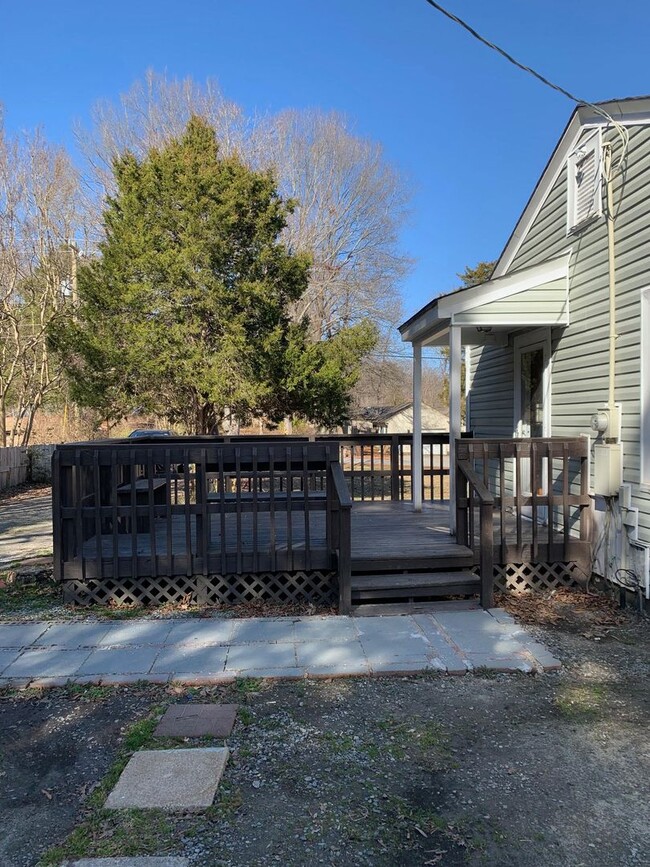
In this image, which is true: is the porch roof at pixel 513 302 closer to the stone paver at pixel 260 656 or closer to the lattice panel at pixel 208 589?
Result: the lattice panel at pixel 208 589

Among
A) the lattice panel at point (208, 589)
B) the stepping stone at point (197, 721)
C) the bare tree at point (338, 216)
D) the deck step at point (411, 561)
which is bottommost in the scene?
the stepping stone at point (197, 721)

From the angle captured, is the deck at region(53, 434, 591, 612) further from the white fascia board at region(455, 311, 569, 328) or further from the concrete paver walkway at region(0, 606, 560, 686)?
the white fascia board at region(455, 311, 569, 328)

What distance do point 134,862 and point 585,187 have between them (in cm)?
636

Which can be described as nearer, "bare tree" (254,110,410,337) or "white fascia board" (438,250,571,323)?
"white fascia board" (438,250,571,323)

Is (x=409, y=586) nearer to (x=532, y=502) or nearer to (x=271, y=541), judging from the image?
(x=271, y=541)

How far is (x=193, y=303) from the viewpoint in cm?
1388

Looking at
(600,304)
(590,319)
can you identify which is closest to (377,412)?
(590,319)

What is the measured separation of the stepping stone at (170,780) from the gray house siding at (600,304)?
3.84 meters

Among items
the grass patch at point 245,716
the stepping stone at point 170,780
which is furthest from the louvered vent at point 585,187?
the stepping stone at point 170,780

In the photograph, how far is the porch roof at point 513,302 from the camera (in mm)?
5902

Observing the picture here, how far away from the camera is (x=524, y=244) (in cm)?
750

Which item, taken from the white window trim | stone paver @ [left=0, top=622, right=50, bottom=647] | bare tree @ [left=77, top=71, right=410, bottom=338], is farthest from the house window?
bare tree @ [left=77, top=71, right=410, bottom=338]

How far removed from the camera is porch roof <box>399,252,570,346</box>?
5902 millimetres

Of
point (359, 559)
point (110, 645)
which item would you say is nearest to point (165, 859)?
point (110, 645)
